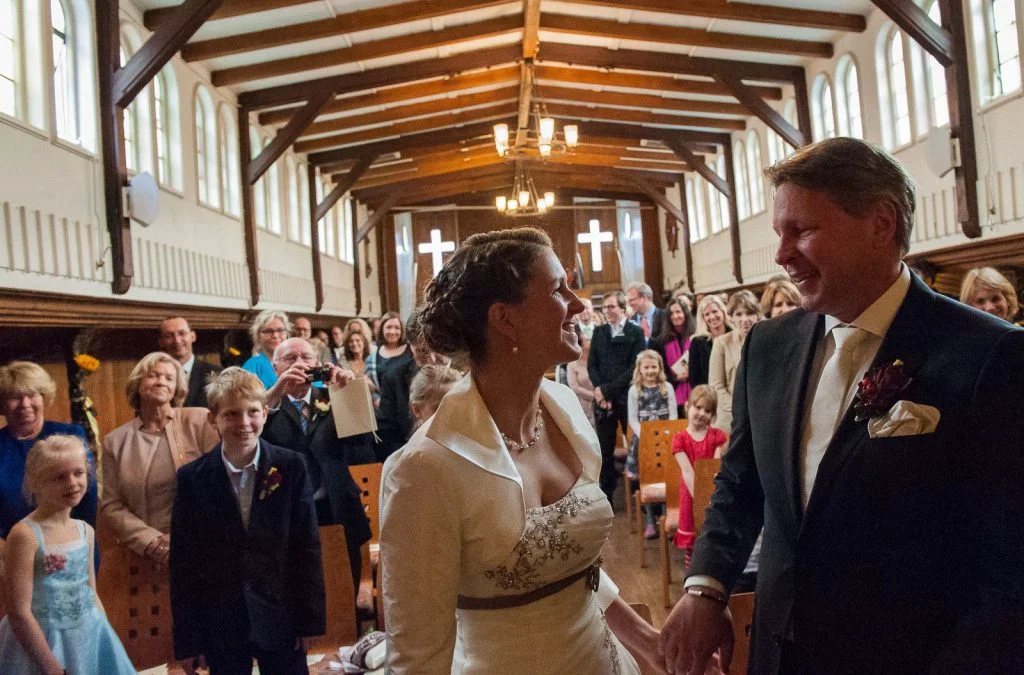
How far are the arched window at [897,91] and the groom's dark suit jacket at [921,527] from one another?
9449 millimetres

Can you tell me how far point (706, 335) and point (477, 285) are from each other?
14.4 ft

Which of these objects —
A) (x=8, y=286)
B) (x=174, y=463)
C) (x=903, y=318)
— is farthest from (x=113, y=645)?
(x=8, y=286)

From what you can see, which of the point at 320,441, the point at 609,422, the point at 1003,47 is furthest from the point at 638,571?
the point at 1003,47

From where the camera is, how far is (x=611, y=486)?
598 centimetres

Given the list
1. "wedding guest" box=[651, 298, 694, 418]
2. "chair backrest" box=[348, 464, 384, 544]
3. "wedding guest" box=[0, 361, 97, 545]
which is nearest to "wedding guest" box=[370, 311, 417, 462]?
"chair backrest" box=[348, 464, 384, 544]

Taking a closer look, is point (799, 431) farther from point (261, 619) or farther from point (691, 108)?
point (691, 108)

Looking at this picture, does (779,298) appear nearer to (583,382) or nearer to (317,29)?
(583,382)

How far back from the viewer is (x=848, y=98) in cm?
1081

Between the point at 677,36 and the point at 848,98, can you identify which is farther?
the point at 848,98

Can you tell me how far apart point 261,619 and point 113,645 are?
51 centimetres

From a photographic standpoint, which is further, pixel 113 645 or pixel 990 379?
pixel 113 645

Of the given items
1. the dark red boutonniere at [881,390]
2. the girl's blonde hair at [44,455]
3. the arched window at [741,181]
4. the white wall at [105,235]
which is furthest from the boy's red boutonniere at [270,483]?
the arched window at [741,181]

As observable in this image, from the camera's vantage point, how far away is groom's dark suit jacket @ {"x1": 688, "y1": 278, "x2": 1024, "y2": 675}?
116cm

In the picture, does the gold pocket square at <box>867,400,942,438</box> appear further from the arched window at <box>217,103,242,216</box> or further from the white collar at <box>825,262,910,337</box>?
the arched window at <box>217,103,242,216</box>
